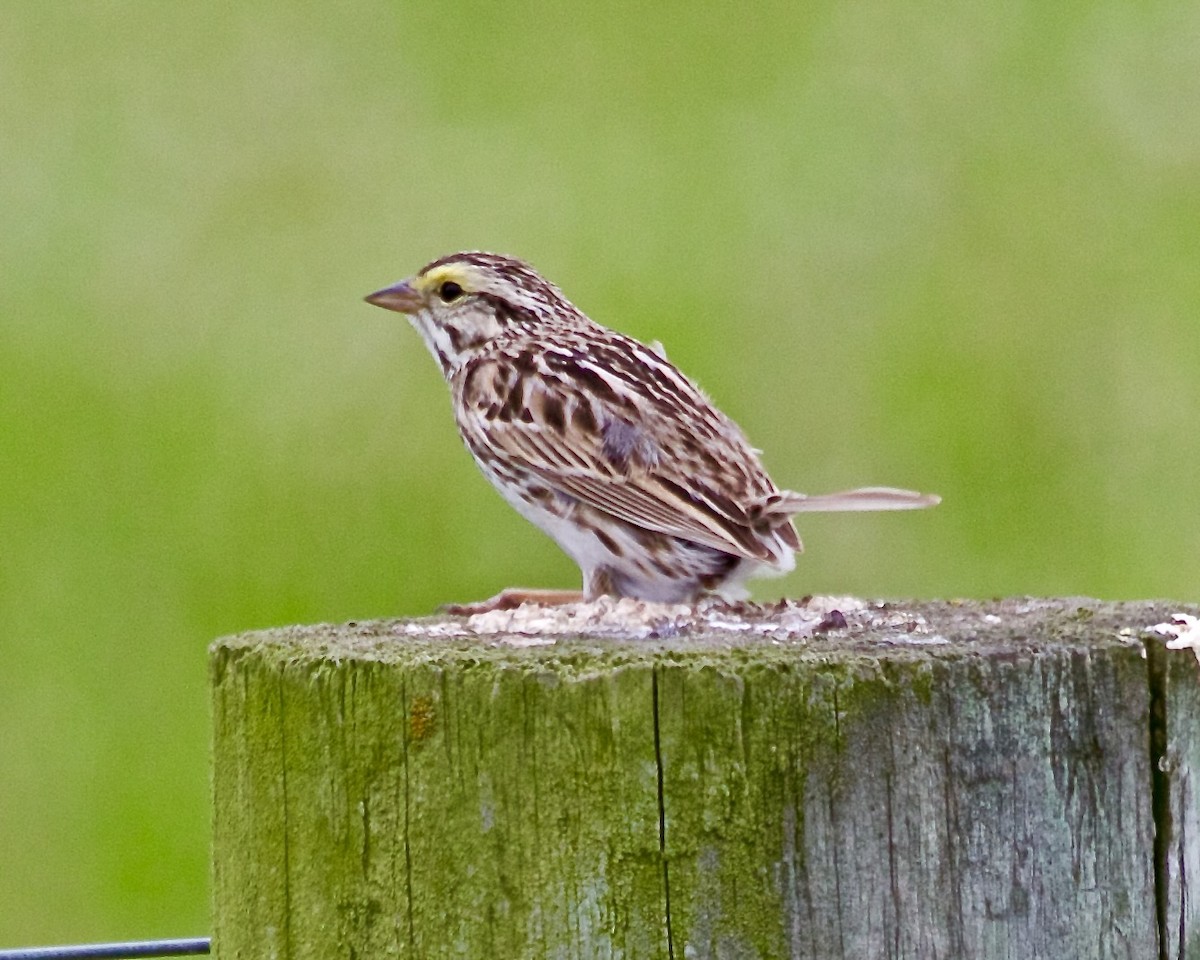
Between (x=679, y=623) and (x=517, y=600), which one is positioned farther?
(x=517, y=600)

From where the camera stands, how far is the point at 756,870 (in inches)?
113

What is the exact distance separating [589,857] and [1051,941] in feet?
2.22

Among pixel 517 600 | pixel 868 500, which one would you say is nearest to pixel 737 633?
pixel 868 500

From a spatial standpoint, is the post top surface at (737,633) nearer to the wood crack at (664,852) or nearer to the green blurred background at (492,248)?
the wood crack at (664,852)

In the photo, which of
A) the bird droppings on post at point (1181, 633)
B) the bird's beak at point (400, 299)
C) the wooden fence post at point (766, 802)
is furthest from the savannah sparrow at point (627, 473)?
the wooden fence post at point (766, 802)

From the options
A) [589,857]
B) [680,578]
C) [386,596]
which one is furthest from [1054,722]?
[386,596]

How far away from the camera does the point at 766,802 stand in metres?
2.88

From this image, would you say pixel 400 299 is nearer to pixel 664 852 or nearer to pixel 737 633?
pixel 737 633

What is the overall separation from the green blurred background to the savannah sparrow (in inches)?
69.9

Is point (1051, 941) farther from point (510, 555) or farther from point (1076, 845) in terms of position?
point (510, 555)

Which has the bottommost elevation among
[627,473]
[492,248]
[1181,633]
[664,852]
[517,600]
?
[664,852]

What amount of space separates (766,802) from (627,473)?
93.5 inches

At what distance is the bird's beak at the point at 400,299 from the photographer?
6.45 metres

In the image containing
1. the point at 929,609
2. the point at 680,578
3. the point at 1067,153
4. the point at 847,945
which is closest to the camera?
the point at 847,945
